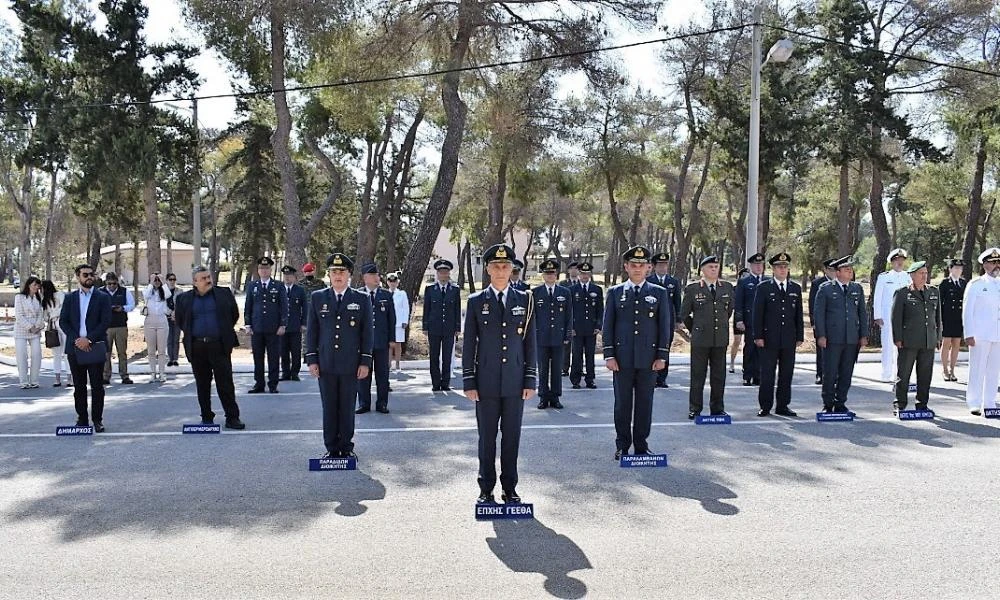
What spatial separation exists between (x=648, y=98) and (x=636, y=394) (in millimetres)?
24884

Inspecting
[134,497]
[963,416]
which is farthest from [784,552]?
[963,416]

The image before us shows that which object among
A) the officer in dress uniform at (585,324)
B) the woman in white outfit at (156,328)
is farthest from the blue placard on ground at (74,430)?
the officer in dress uniform at (585,324)

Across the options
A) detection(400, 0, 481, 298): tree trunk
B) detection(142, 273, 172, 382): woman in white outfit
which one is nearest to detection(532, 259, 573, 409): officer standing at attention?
detection(142, 273, 172, 382): woman in white outfit

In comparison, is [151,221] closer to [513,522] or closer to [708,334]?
[708,334]

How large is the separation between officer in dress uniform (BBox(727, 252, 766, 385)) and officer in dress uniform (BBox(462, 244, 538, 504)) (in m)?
5.63

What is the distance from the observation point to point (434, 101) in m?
24.5

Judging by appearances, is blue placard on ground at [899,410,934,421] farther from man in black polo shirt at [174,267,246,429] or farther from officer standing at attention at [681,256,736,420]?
man in black polo shirt at [174,267,246,429]

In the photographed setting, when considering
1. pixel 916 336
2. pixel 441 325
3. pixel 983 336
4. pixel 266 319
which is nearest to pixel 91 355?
pixel 266 319

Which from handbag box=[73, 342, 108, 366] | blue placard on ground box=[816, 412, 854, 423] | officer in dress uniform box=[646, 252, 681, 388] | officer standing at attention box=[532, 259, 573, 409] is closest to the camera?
handbag box=[73, 342, 108, 366]

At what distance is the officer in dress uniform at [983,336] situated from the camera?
9.63 meters

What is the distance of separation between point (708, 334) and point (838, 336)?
5.27ft

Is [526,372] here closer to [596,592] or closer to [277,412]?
[596,592]

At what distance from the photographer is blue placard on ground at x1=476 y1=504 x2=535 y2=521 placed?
19.1ft

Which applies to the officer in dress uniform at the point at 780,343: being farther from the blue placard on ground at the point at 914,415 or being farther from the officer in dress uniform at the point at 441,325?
the officer in dress uniform at the point at 441,325
